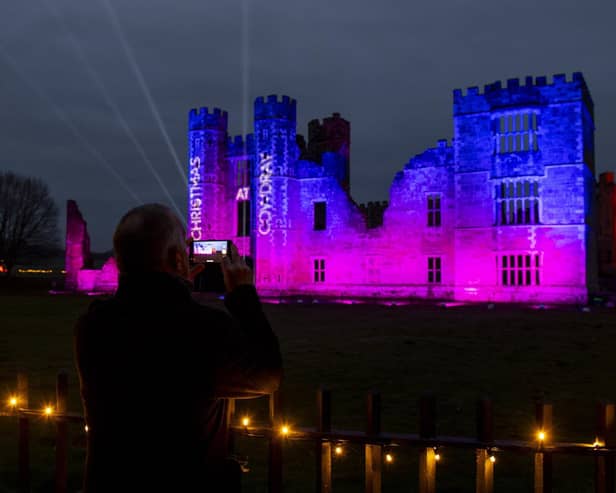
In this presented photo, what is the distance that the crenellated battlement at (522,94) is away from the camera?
27.7 m

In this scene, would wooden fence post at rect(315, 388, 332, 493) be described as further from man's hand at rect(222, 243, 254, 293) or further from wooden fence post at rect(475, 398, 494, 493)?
man's hand at rect(222, 243, 254, 293)

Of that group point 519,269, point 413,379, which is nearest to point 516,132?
point 519,269

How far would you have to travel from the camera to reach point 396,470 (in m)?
5.43

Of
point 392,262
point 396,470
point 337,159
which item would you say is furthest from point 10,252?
point 396,470

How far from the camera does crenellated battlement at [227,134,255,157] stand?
120 ft

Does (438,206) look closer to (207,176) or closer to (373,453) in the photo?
(207,176)

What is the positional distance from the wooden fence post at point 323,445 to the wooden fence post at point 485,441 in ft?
2.97

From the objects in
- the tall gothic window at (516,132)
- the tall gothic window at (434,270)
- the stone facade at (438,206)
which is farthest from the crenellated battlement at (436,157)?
the tall gothic window at (434,270)

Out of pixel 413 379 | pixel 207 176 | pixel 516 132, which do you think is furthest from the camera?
pixel 207 176

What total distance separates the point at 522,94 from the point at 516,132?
1778 millimetres

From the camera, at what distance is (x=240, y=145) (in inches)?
1454

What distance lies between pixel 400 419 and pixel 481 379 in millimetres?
2980

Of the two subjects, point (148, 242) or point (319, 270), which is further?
point (319, 270)

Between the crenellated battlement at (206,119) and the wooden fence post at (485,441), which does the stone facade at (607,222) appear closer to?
the crenellated battlement at (206,119)
